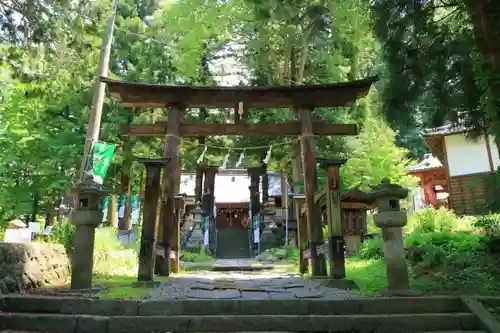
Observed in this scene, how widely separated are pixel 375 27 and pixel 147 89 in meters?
5.71

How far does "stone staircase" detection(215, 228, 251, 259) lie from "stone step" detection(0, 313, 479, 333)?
15259mm

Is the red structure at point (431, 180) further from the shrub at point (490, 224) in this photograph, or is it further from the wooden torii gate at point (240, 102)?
the wooden torii gate at point (240, 102)

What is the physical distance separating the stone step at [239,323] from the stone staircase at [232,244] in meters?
15.3

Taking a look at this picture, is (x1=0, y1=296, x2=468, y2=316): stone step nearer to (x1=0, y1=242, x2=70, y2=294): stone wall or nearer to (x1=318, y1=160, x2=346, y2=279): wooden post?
(x1=0, y1=242, x2=70, y2=294): stone wall

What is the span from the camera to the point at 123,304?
5328 mm

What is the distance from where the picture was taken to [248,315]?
5141mm

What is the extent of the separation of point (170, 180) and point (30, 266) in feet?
11.3

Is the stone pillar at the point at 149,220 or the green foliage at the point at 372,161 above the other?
the green foliage at the point at 372,161

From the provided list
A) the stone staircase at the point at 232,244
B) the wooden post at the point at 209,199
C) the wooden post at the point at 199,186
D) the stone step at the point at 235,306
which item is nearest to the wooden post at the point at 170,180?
the stone step at the point at 235,306

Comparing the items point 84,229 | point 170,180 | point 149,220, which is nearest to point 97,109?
point 170,180

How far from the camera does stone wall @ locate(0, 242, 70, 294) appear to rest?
5861 millimetres

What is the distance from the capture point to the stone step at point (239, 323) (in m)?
4.86

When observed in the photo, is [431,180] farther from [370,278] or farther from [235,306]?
[235,306]

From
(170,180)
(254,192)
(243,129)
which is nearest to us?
(170,180)
